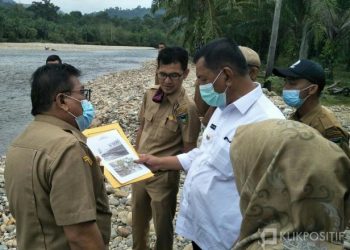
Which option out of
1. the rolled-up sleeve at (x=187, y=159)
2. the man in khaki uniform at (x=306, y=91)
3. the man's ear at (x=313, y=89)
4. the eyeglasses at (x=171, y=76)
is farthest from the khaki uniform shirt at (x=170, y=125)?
the man's ear at (x=313, y=89)

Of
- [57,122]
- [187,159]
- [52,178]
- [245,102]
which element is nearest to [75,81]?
[57,122]

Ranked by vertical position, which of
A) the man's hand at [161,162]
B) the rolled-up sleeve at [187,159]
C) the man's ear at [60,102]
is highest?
the man's ear at [60,102]

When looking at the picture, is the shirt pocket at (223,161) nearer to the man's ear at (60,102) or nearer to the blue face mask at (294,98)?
the man's ear at (60,102)

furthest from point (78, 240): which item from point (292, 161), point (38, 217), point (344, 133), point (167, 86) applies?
point (344, 133)

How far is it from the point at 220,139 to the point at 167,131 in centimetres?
94

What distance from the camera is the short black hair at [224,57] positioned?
234cm

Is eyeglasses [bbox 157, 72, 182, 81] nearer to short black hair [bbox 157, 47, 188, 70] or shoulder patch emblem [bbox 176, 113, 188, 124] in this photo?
short black hair [bbox 157, 47, 188, 70]

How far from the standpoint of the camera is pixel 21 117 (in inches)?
522

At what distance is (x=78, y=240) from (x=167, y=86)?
166 cm

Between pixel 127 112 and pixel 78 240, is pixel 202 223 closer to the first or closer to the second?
pixel 78 240

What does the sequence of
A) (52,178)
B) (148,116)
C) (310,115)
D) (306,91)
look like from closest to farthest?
(52,178) → (310,115) → (306,91) → (148,116)

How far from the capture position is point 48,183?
5.87 feet

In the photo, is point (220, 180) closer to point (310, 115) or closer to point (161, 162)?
point (161, 162)

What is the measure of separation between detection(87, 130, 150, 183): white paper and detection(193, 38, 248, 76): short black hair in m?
0.88
